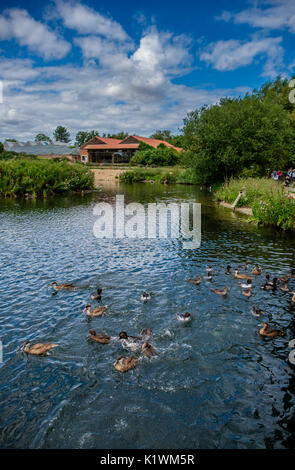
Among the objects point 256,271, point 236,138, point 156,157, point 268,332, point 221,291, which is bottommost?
point 268,332

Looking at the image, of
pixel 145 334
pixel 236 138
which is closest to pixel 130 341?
pixel 145 334

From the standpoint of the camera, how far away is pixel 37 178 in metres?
44.9

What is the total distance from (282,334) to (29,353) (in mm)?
7951

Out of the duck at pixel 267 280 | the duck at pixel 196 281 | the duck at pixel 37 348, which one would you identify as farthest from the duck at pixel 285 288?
the duck at pixel 37 348

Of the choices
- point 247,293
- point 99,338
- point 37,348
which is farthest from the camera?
point 247,293

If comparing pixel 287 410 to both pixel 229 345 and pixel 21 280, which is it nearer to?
pixel 229 345

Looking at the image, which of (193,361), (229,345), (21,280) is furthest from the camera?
(21,280)

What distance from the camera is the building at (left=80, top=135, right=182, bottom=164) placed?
94.5m

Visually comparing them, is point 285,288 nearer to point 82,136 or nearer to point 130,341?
point 130,341

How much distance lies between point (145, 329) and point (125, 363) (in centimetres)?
171

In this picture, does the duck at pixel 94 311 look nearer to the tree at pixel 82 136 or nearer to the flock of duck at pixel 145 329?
the flock of duck at pixel 145 329

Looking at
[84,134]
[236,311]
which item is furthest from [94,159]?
[236,311]

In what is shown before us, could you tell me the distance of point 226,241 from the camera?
21.7m

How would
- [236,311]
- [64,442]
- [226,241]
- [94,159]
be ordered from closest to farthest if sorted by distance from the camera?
[64,442], [236,311], [226,241], [94,159]
